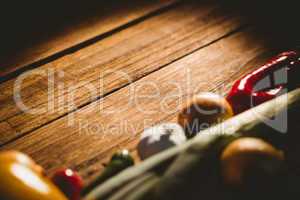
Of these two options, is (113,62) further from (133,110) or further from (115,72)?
(133,110)

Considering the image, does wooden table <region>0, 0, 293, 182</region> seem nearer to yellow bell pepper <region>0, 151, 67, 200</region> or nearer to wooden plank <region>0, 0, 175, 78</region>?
wooden plank <region>0, 0, 175, 78</region>

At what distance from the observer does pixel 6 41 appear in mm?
1131

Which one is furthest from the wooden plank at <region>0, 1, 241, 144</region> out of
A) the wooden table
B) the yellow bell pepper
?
the yellow bell pepper

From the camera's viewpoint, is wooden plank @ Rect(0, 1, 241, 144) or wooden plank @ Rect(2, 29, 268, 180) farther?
wooden plank @ Rect(0, 1, 241, 144)

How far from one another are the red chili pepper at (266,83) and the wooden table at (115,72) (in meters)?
0.09

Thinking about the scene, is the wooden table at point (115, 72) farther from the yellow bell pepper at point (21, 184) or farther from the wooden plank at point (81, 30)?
the yellow bell pepper at point (21, 184)

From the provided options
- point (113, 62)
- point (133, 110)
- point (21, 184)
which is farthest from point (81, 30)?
point (21, 184)

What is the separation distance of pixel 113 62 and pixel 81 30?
21 cm

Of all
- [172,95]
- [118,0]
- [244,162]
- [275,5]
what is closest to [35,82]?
[172,95]

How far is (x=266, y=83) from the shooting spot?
0.82 metres

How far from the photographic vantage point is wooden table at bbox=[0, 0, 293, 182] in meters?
0.78

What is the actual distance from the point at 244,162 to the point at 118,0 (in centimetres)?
88

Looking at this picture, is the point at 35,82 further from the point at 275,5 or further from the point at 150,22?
the point at 275,5

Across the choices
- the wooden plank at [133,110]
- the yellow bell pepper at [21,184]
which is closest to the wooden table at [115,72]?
the wooden plank at [133,110]
